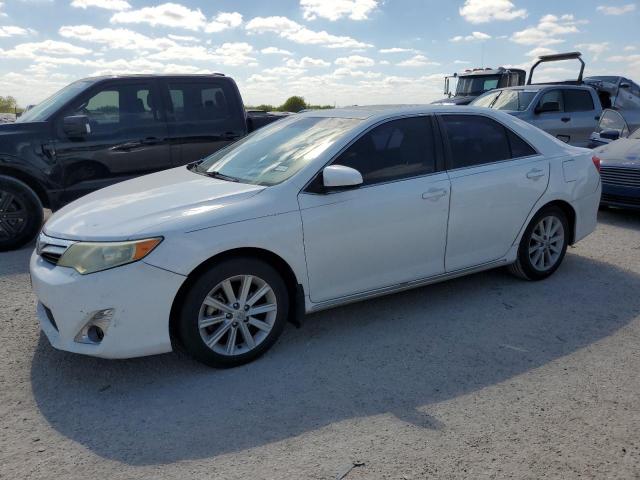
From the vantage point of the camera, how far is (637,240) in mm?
6547

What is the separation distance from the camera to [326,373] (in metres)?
3.47

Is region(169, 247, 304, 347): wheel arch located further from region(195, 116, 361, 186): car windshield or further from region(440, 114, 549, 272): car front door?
region(440, 114, 549, 272): car front door

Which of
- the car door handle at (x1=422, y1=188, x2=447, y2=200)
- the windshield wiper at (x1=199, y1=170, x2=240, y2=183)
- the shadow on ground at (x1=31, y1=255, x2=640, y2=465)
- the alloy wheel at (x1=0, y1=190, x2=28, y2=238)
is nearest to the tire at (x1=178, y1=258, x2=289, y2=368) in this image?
the shadow on ground at (x1=31, y1=255, x2=640, y2=465)

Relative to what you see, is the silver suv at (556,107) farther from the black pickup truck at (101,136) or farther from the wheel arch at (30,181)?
the wheel arch at (30,181)

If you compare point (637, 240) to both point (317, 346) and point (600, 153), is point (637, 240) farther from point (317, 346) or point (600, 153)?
point (317, 346)

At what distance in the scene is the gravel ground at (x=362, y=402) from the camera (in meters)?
2.63

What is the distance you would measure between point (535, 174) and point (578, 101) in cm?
865

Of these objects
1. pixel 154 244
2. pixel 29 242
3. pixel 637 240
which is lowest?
pixel 637 240

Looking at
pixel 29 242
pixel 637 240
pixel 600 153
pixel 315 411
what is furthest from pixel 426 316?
pixel 600 153

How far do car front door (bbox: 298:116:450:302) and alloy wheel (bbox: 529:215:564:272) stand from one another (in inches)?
44.6

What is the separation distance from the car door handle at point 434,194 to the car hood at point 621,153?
4.35 m

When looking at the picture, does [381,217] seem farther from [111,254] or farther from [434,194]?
[111,254]

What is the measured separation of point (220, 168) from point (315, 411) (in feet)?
6.83

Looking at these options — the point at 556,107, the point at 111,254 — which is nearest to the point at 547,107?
the point at 556,107
